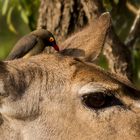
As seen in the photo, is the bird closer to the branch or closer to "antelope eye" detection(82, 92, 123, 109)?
the branch

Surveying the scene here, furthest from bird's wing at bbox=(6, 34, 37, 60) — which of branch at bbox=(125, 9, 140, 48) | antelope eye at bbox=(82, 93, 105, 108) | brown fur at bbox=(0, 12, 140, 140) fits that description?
antelope eye at bbox=(82, 93, 105, 108)

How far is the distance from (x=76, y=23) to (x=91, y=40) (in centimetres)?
188

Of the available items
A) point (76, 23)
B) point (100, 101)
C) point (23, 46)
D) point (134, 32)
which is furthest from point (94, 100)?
point (23, 46)

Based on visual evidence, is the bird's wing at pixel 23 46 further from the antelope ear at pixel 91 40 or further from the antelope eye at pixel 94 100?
the antelope eye at pixel 94 100

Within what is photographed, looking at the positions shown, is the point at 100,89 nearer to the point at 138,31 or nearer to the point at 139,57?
the point at 138,31

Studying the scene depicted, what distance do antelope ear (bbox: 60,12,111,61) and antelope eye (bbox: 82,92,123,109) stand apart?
1.38 metres

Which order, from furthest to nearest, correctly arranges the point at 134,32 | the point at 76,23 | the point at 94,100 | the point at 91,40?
the point at 134,32
the point at 76,23
the point at 91,40
the point at 94,100

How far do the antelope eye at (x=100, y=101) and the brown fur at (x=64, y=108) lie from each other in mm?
24

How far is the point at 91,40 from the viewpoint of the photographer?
7.99 metres

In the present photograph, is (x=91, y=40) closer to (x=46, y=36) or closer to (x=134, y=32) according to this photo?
(x=134, y=32)

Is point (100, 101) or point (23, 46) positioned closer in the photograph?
point (100, 101)

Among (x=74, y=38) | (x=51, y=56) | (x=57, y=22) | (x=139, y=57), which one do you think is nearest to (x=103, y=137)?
(x=51, y=56)

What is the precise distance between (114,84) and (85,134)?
1.58ft

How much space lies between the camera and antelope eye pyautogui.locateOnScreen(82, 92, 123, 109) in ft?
20.7
